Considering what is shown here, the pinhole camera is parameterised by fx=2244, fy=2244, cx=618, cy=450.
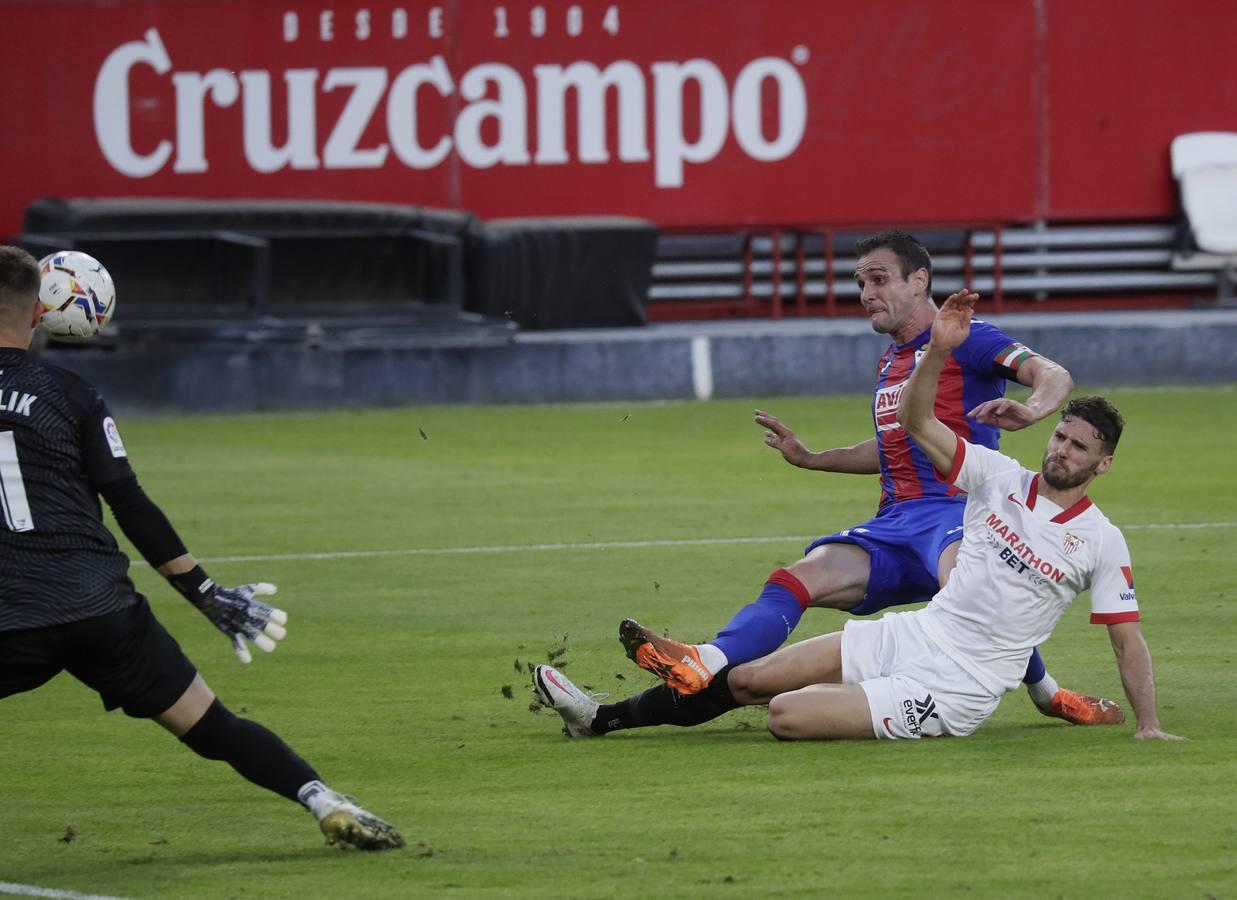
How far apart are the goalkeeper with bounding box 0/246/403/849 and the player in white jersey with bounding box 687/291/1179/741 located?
2048 mm

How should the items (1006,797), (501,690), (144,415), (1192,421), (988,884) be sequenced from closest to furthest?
(988,884) < (1006,797) < (501,690) < (1192,421) < (144,415)

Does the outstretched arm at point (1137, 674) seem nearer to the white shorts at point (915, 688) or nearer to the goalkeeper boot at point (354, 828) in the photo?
the white shorts at point (915, 688)

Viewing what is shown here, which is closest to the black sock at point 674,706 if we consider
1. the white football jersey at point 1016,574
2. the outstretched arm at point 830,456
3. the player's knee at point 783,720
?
the player's knee at point 783,720

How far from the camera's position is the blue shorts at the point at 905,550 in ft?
27.1

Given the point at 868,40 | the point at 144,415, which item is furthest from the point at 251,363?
the point at 868,40

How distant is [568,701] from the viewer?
7.81 metres

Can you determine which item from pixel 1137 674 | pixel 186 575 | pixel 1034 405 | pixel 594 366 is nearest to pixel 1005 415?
pixel 1034 405

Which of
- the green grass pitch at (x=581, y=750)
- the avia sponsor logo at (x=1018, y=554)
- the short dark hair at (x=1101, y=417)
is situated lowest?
the green grass pitch at (x=581, y=750)

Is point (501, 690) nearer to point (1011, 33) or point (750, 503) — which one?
point (750, 503)

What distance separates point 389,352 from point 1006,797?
15.9 metres

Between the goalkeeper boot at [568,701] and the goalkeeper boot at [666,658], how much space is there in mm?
396

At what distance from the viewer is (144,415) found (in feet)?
71.7

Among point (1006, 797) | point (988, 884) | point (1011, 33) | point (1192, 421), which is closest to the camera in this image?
point (988, 884)

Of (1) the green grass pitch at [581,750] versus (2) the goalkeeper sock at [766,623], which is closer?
(1) the green grass pitch at [581,750]
